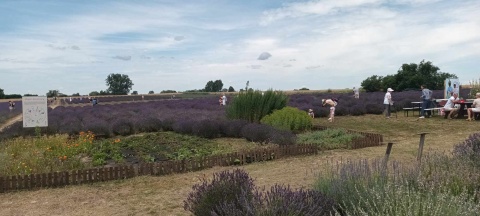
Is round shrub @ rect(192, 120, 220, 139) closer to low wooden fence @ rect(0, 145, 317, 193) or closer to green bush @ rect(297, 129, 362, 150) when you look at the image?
green bush @ rect(297, 129, 362, 150)

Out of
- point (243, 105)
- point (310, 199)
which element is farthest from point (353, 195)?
point (243, 105)

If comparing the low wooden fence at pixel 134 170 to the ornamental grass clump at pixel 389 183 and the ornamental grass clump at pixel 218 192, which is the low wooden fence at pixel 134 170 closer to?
the ornamental grass clump at pixel 218 192

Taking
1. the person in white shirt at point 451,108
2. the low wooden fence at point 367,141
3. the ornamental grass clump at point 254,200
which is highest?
the person in white shirt at point 451,108

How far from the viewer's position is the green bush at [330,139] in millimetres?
10461

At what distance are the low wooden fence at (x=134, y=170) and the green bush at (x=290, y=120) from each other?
4.51 m

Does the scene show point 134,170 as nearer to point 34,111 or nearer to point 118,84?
point 34,111

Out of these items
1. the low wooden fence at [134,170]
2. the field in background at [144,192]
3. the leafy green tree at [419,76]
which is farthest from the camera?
the leafy green tree at [419,76]

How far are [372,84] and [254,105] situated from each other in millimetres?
37598

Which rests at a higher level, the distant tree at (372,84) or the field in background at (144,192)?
the distant tree at (372,84)

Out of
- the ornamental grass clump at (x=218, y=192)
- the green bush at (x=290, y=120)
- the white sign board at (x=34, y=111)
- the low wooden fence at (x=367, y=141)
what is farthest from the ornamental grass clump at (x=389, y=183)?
the white sign board at (x=34, y=111)

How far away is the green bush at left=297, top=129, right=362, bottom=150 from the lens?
412 inches

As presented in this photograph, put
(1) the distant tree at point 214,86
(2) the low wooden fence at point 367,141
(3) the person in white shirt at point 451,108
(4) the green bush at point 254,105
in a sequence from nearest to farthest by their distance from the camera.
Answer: (2) the low wooden fence at point 367,141, (4) the green bush at point 254,105, (3) the person in white shirt at point 451,108, (1) the distant tree at point 214,86

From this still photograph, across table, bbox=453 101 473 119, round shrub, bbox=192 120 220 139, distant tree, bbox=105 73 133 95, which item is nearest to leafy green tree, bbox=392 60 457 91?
table, bbox=453 101 473 119

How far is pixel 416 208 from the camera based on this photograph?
3.19 meters
